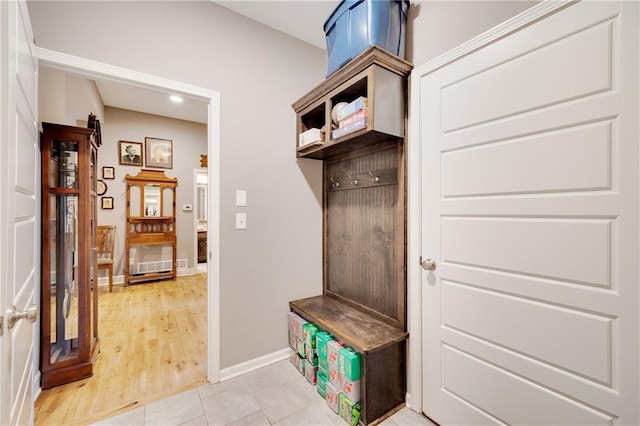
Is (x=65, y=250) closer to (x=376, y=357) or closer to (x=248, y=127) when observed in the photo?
(x=248, y=127)

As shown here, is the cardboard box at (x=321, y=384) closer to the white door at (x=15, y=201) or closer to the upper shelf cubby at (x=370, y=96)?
the white door at (x=15, y=201)

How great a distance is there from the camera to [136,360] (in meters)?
2.16

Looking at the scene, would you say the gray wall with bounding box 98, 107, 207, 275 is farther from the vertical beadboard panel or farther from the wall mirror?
the vertical beadboard panel

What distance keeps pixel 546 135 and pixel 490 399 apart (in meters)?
1.22

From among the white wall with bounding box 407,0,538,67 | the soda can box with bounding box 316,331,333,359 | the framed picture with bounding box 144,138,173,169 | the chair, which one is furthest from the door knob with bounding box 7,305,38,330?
the framed picture with bounding box 144,138,173,169

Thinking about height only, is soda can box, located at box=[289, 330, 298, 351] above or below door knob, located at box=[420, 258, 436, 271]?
below

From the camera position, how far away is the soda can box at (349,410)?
1476mm

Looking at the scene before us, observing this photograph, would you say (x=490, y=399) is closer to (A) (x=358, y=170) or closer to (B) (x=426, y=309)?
(B) (x=426, y=309)

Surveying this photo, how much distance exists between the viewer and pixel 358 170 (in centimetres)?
202

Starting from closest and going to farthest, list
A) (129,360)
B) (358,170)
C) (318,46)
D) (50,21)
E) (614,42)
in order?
(614,42)
(50,21)
(358,170)
(129,360)
(318,46)

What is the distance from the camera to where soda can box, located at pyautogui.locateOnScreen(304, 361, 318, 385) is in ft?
6.01

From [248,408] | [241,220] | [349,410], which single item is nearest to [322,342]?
[349,410]

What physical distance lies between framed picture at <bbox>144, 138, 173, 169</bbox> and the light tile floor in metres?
4.09

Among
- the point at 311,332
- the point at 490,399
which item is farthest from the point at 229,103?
the point at 490,399
